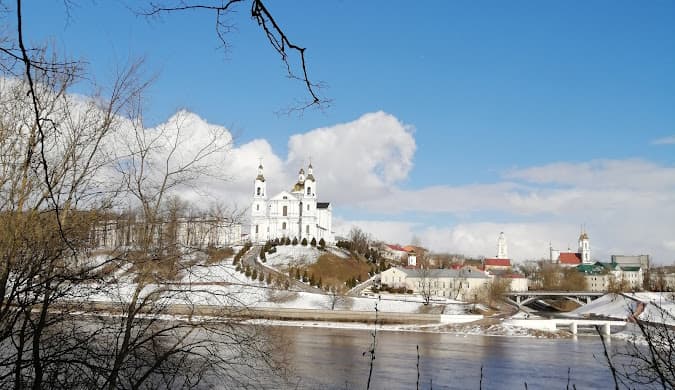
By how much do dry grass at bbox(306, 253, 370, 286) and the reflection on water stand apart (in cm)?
2726

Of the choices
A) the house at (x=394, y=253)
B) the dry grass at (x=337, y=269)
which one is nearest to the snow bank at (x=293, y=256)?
the dry grass at (x=337, y=269)

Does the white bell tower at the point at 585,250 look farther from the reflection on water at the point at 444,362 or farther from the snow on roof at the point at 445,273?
the reflection on water at the point at 444,362

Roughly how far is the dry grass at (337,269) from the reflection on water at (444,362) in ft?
89.4

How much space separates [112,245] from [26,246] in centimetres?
77

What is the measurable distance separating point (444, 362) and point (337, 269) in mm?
44118

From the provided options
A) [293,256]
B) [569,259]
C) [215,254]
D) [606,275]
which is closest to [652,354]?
[215,254]

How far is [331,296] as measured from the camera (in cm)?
4781

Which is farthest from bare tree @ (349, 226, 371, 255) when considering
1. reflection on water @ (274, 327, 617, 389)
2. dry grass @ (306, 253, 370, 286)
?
reflection on water @ (274, 327, 617, 389)

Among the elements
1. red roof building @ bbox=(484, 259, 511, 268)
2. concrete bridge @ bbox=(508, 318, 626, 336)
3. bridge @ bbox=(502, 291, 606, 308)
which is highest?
red roof building @ bbox=(484, 259, 511, 268)

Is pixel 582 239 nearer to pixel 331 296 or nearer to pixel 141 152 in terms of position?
pixel 331 296

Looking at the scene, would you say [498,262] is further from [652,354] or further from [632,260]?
[652,354]

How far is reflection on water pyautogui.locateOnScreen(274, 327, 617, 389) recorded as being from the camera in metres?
18.6

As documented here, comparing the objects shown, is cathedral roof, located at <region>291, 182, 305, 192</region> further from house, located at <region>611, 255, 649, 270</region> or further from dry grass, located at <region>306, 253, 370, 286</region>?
house, located at <region>611, 255, 649, 270</region>

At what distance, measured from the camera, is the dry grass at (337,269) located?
63.2 m
